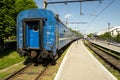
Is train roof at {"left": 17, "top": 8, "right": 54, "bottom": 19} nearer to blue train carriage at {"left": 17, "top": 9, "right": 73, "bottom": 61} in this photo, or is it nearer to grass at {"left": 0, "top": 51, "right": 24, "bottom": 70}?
blue train carriage at {"left": 17, "top": 9, "right": 73, "bottom": 61}

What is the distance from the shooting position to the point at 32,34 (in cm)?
1355

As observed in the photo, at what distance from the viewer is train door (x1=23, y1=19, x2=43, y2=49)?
13.4 meters

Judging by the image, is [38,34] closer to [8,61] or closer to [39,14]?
[39,14]

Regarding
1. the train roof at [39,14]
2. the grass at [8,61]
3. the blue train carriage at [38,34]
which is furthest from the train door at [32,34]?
the grass at [8,61]

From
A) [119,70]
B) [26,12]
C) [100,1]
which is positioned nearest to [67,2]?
[100,1]

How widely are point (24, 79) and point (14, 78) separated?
47cm

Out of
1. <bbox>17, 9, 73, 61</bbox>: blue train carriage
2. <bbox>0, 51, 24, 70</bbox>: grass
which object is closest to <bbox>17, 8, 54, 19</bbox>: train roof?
<bbox>17, 9, 73, 61</bbox>: blue train carriage

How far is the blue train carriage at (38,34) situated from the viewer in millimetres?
13039

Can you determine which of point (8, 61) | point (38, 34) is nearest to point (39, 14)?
point (38, 34)

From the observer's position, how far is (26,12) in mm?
13742

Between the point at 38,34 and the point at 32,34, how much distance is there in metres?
0.41

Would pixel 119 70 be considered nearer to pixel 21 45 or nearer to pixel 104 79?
pixel 104 79

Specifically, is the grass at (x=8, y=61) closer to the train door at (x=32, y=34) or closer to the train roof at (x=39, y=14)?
the train door at (x=32, y=34)

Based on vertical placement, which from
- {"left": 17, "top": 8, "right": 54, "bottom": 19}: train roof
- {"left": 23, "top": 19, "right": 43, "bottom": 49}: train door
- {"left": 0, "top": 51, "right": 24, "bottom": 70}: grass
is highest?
{"left": 17, "top": 8, "right": 54, "bottom": 19}: train roof
